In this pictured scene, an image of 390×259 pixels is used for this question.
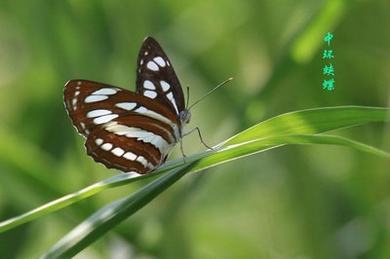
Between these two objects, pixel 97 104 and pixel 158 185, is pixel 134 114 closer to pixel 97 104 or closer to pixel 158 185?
pixel 97 104

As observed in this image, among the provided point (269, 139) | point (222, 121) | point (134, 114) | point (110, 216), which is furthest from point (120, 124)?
point (222, 121)

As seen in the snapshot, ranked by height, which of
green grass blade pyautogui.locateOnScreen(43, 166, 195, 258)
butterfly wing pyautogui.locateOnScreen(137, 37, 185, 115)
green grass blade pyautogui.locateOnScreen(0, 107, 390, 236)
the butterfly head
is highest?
butterfly wing pyautogui.locateOnScreen(137, 37, 185, 115)

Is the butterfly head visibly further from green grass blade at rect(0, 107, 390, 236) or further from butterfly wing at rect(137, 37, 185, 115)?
green grass blade at rect(0, 107, 390, 236)

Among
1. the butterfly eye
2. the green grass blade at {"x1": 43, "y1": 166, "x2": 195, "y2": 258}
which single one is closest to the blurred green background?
the butterfly eye

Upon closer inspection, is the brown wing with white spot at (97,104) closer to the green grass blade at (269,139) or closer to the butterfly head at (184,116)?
the butterfly head at (184,116)

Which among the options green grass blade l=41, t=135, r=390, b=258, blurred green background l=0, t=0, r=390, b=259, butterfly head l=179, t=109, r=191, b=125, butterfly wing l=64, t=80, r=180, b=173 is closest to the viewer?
green grass blade l=41, t=135, r=390, b=258

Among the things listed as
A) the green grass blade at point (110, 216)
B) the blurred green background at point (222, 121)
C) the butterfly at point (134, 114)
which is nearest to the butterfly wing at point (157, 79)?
the butterfly at point (134, 114)
